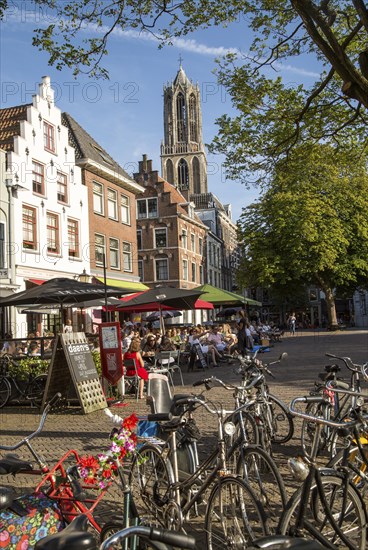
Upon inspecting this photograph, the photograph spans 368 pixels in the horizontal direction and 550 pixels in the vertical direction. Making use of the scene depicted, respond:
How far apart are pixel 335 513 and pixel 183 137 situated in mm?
93075

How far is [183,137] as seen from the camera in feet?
306

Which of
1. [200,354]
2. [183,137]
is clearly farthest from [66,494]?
[183,137]

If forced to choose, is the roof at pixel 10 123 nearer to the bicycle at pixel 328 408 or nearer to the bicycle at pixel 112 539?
the bicycle at pixel 328 408

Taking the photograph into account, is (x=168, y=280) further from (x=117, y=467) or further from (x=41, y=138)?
(x=117, y=467)

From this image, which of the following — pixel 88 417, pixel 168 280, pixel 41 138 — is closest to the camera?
pixel 88 417

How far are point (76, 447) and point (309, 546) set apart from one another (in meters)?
6.30

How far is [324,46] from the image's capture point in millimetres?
7043

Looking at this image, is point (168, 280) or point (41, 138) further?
point (168, 280)

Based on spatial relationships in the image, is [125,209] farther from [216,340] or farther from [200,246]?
[200,246]

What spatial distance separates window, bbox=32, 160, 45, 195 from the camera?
24.4m

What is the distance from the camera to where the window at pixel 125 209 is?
32881 mm

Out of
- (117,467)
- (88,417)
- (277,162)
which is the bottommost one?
(88,417)

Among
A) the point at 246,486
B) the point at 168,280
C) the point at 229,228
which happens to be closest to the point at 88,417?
the point at 246,486

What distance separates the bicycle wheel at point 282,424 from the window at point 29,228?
17908 millimetres
